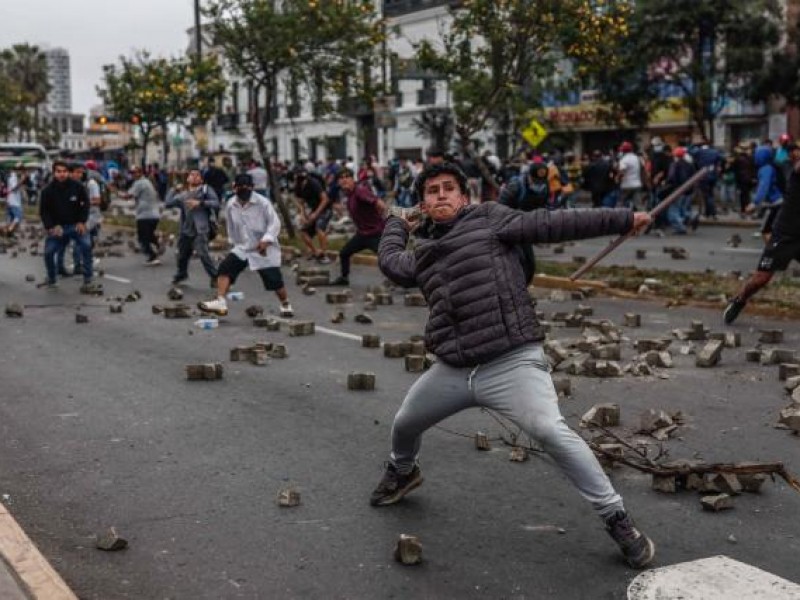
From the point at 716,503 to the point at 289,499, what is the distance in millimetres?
1988

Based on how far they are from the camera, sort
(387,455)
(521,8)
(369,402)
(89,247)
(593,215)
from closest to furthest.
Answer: (593,215), (387,455), (369,402), (89,247), (521,8)

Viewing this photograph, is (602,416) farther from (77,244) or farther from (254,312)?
(77,244)

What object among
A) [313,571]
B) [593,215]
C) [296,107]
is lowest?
[313,571]

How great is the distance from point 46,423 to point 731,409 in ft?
14.3

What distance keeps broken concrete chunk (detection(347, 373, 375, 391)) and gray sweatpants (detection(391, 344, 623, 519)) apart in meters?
2.97

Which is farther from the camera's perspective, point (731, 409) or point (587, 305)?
point (587, 305)

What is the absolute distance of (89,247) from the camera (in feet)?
50.4

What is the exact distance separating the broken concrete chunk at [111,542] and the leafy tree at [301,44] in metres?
17.5

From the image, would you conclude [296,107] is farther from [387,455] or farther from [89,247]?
[387,455]

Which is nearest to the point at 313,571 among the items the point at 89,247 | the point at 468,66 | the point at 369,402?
the point at 369,402

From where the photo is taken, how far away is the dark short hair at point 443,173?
4879 millimetres

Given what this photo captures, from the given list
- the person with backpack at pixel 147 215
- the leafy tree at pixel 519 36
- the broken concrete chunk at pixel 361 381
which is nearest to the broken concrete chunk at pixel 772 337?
the broken concrete chunk at pixel 361 381

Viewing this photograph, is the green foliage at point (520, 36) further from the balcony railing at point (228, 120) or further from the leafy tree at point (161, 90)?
the balcony railing at point (228, 120)

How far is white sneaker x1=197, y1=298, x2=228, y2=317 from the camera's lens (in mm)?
11891
